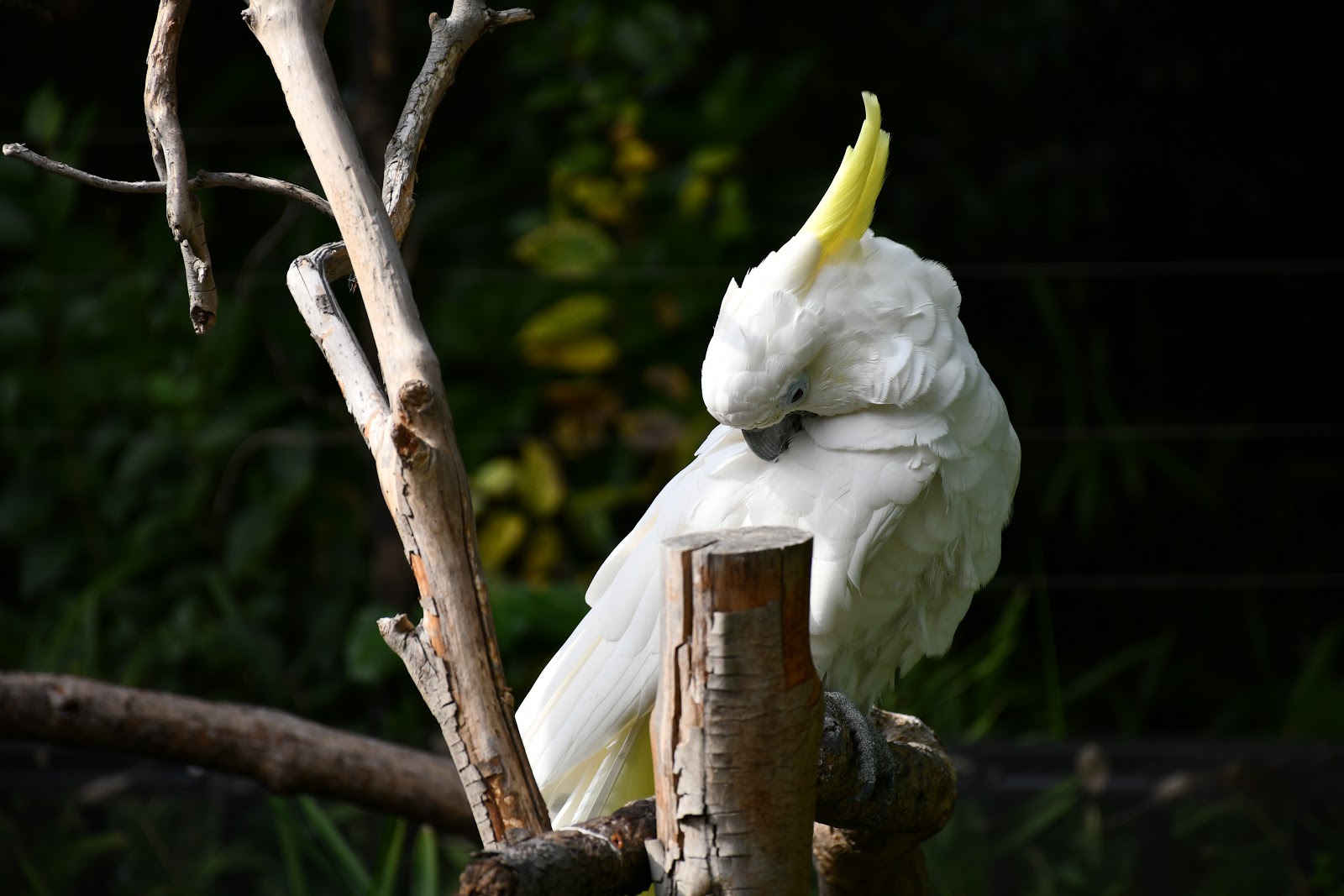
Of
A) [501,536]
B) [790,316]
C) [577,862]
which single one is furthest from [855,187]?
[501,536]

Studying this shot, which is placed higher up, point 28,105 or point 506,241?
point 28,105

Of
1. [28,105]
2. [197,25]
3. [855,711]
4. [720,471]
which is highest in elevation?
[197,25]

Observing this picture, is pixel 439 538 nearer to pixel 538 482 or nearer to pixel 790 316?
pixel 790 316

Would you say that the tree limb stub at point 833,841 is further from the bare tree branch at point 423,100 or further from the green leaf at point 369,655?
the green leaf at point 369,655

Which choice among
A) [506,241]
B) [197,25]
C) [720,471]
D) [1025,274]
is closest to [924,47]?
[1025,274]

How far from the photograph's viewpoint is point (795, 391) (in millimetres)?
1167

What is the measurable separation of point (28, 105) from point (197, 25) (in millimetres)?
398

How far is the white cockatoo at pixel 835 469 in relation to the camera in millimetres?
1151

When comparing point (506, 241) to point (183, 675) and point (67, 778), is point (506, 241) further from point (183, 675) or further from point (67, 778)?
point (67, 778)

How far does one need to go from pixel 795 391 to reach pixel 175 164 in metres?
0.55

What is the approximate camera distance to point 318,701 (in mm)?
2576

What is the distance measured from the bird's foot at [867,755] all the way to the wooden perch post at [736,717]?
27cm

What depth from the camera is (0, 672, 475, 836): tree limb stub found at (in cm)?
148

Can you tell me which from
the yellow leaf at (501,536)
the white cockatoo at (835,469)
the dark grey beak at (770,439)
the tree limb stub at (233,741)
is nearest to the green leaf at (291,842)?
the tree limb stub at (233,741)
